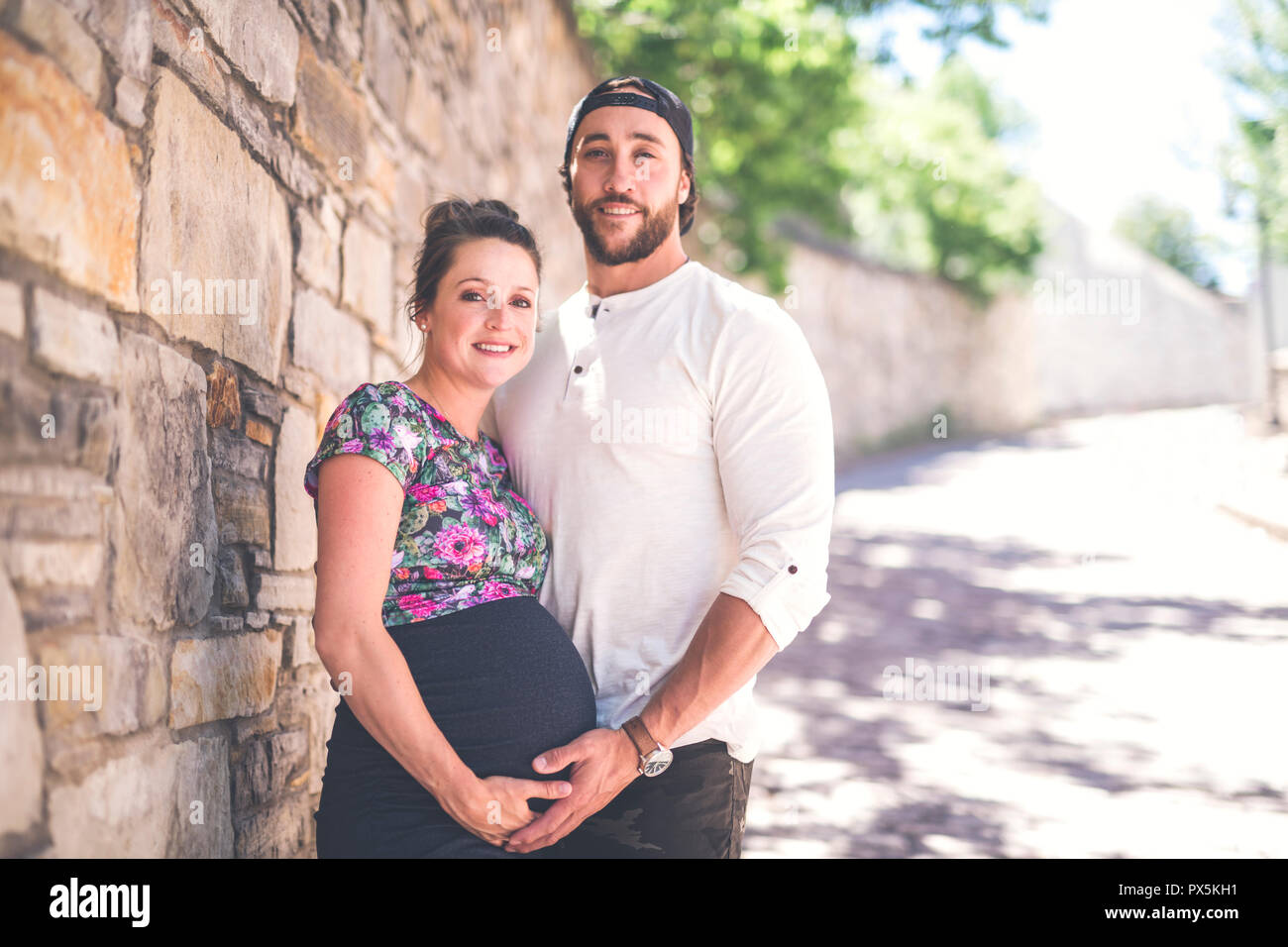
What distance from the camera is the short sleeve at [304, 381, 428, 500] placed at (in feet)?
5.03

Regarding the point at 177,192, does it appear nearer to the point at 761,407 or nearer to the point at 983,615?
the point at 761,407

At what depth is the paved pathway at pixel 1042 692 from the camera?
348 cm

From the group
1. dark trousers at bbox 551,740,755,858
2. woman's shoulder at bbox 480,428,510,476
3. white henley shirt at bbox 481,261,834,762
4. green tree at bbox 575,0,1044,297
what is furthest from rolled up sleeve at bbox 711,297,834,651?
green tree at bbox 575,0,1044,297

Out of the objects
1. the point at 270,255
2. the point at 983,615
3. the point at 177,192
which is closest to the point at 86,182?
the point at 177,192

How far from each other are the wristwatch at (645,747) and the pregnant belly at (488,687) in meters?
0.11

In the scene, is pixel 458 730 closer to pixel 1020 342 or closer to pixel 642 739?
pixel 642 739

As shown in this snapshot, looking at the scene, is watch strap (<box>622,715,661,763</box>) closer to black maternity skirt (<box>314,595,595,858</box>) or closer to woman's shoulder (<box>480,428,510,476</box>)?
black maternity skirt (<box>314,595,595,858</box>)

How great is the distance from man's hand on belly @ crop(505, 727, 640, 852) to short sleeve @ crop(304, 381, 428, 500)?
19.3 inches

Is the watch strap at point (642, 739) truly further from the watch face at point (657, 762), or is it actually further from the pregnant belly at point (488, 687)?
the pregnant belly at point (488, 687)

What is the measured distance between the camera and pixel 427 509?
1615 mm
